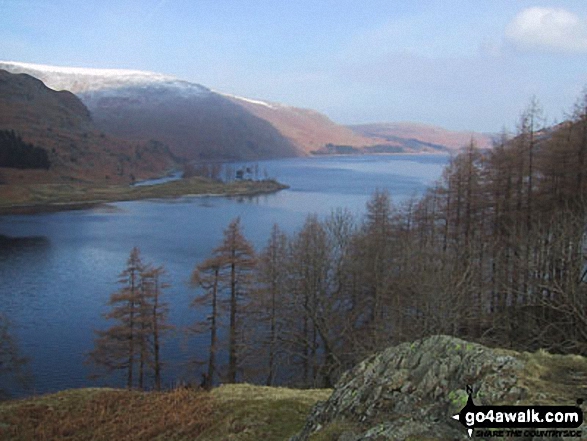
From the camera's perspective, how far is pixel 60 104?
14262cm

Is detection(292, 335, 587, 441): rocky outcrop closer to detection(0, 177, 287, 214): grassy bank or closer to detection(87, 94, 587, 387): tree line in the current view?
detection(87, 94, 587, 387): tree line

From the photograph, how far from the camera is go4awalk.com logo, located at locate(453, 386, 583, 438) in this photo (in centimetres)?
370

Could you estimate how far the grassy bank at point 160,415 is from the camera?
24.9ft

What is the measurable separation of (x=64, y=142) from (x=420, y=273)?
11277 centimetres

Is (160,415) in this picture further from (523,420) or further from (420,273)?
(420,273)

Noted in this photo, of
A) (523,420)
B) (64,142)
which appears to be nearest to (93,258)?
(523,420)

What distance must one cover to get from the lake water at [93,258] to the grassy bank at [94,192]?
20.2ft

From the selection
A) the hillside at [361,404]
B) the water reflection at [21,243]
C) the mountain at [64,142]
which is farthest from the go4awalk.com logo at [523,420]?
the mountain at [64,142]

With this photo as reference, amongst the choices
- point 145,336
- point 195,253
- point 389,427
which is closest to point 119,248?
point 195,253

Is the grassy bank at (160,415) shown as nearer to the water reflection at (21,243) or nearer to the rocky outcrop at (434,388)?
the rocky outcrop at (434,388)

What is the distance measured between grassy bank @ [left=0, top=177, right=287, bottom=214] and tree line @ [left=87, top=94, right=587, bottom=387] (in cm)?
5646

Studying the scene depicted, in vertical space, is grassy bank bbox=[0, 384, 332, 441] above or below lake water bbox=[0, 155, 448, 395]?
above

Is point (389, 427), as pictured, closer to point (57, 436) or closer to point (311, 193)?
point (57, 436)

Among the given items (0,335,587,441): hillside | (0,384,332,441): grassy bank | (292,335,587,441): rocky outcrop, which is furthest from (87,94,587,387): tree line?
(292,335,587,441): rocky outcrop
